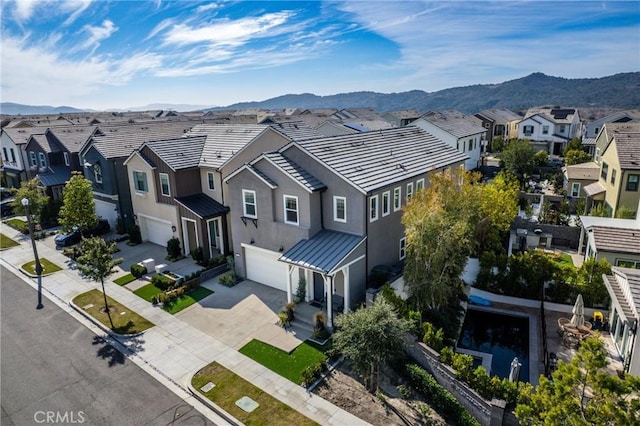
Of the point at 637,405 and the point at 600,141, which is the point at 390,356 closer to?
the point at 637,405

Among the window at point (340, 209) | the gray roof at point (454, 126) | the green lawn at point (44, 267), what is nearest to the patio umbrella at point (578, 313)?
the window at point (340, 209)

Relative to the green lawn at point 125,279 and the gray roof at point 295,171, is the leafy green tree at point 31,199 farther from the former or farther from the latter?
the gray roof at point 295,171

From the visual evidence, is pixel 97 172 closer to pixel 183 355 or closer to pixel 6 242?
pixel 6 242

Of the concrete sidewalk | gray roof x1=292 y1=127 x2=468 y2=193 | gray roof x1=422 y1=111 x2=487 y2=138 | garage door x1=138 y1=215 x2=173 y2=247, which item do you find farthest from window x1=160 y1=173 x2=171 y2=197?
gray roof x1=422 y1=111 x2=487 y2=138

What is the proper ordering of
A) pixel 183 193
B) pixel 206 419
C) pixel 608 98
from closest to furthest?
pixel 206 419
pixel 183 193
pixel 608 98

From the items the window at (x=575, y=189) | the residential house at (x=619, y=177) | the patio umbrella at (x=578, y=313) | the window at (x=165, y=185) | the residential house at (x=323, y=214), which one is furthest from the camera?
the window at (x=575, y=189)

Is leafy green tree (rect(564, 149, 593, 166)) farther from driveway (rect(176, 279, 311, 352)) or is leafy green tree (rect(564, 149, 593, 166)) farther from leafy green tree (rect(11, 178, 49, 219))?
leafy green tree (rect(11, 178, 49, 219))

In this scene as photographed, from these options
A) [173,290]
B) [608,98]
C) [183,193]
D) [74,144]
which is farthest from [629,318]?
[608,98]
